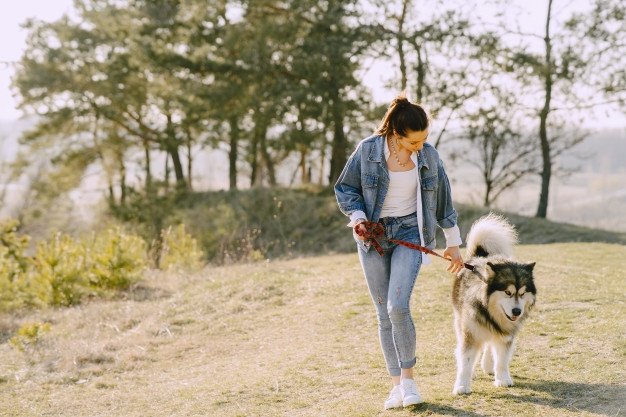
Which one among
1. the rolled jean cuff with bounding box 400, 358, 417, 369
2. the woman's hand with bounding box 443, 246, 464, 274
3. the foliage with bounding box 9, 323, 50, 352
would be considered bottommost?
the foliage with bounding box 9, 323, 50, 352

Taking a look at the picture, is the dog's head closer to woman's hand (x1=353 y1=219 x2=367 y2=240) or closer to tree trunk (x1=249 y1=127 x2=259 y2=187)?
woman's hand (x1=353 y1=219 x2=367 y2=240)

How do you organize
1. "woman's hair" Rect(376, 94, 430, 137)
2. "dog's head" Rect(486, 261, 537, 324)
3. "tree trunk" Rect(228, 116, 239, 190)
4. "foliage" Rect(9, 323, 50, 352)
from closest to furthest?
"woman's hair" Rect(376, 94, 430, 137) → "dog's head" Rect(486, 261, 537, 324) → "foliage" Rect(9, 323, 50, 352) → "tree trunk" Rect(228, 116, 239, 190)

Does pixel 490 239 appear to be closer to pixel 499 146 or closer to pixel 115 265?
pixel 115 265

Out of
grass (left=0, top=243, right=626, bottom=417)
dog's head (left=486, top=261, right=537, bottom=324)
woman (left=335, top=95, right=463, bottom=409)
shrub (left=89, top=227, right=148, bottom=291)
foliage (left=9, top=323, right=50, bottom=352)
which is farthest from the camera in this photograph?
shrub (left=89, top=227, right=148, bottom=291)

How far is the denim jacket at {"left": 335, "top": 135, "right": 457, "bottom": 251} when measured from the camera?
13.6ft

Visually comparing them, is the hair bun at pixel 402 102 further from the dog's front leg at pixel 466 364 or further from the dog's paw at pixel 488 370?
the dog's paw at pixel 488 370

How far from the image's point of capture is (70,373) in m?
6.91

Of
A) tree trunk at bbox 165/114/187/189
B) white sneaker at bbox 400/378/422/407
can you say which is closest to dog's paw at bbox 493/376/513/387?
white sneaker at bbox 400/378/422/407

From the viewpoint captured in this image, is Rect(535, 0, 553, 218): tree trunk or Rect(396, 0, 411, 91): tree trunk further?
Rect(396, 0, 411, 91): tree trunk

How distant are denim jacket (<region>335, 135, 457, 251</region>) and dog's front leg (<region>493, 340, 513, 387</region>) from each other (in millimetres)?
1030

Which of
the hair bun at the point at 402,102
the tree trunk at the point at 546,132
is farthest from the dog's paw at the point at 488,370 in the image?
the tree trunk at the point at 546,132

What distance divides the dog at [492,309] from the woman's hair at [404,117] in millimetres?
1117

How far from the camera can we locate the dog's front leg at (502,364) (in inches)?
186

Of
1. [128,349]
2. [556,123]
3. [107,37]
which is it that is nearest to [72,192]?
[107,37]
